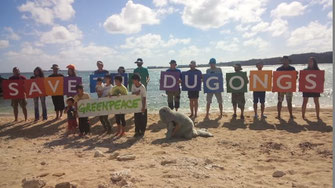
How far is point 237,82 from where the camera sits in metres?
10.3

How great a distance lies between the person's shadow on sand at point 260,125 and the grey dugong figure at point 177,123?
2.50 m

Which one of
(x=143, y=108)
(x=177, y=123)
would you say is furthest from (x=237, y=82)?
(x=143, y=108)

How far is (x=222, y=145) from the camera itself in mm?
6867

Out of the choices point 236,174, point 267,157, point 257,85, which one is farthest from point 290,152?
point 257,85

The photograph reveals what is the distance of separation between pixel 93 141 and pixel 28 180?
3.31 m

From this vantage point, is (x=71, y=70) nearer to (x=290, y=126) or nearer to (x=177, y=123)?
(x=177, y=123)

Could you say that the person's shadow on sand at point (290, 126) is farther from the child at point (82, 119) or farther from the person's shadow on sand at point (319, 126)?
the child at point (82, 119)

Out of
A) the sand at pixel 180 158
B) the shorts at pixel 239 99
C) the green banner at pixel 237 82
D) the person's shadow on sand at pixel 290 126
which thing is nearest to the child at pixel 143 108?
the sand at pixel 180 158

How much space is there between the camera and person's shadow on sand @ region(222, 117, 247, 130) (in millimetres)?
9117

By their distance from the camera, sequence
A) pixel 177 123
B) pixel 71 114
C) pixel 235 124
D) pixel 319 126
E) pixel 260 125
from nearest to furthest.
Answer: pixel 177 123
pixel 71 114
pixel 319 126
pixel 260 125
pixel 235 124

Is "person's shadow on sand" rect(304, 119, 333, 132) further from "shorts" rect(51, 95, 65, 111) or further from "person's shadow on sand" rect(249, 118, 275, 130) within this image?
"shorts" rect(51, 95, 65, 111)

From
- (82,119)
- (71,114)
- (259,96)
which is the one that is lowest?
(82,119)

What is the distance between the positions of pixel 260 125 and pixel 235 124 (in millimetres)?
849

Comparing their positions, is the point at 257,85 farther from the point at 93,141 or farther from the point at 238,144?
the point at 93,141
